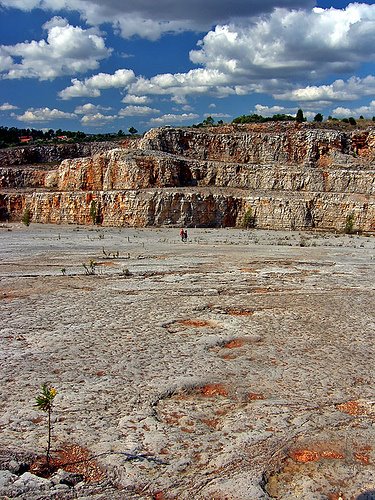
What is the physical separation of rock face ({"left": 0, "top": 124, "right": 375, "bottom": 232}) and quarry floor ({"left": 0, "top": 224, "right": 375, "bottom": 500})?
→ 3549cm

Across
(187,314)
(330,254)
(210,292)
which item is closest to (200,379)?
(187,314)

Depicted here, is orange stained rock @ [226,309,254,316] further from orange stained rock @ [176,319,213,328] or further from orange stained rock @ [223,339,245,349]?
orange stained rock @ [223,339,245,349]

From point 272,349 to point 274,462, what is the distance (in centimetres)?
475

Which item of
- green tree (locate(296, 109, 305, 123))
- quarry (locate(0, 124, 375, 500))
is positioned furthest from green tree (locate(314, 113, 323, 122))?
quarry (locate(0, 124, 375, 500))

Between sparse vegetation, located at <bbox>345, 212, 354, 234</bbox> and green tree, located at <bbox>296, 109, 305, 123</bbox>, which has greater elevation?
green tree, located at <bbox>296, 109, 305, 123</bbox>

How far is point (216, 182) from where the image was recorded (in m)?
61.2

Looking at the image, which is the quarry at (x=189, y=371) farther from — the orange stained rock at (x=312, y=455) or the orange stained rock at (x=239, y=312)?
the orange stained rock at (x=239, y=312)

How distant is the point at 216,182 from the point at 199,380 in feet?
175

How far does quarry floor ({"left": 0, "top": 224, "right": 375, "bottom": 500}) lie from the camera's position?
6207 millimetres

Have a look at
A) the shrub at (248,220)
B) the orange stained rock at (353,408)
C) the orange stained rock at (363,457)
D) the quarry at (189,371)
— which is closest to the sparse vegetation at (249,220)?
the shrub at (248,220)

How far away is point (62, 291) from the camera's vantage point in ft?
54.9

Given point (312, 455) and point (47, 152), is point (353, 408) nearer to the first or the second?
point (312, 455)

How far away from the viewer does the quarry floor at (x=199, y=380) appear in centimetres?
621

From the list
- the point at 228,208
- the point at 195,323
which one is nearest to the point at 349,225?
the point at 228,208
